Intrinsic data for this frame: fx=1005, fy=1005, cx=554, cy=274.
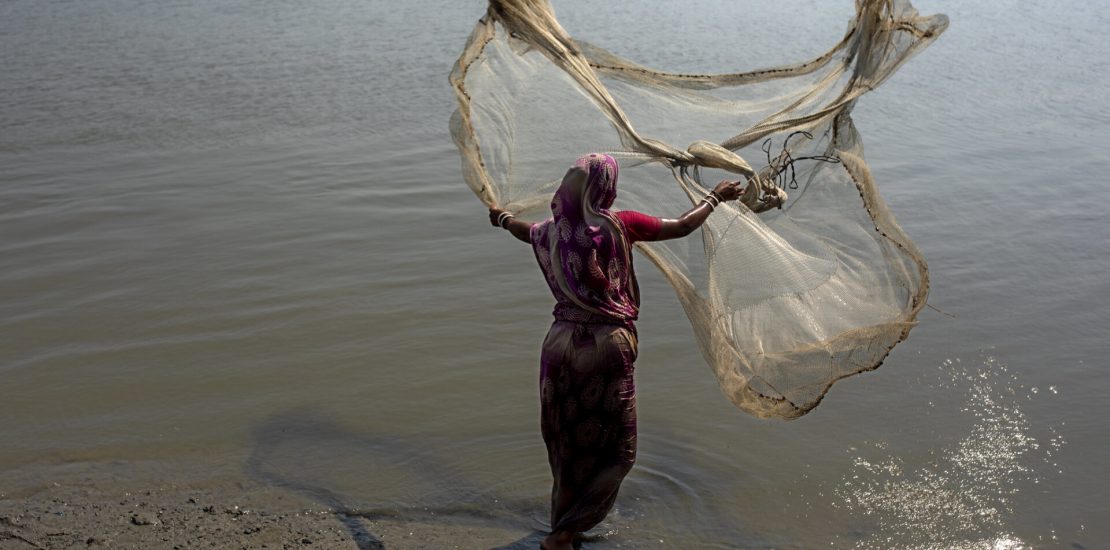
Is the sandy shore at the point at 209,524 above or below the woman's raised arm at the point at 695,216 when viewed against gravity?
below

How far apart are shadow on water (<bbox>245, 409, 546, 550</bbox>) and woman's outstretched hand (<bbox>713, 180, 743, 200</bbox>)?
143 cm

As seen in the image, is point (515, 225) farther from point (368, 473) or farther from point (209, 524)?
point (209, 524)

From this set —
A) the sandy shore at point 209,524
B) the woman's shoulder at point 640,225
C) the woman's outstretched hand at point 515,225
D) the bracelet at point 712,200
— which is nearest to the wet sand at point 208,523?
the sandy shore at point 209,524

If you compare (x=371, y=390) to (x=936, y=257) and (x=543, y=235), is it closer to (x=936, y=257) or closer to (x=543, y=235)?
(x=543, y=235)

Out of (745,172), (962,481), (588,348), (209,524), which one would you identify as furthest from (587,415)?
(962,481)

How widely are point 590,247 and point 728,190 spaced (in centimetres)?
55

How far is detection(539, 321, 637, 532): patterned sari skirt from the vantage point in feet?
10.9

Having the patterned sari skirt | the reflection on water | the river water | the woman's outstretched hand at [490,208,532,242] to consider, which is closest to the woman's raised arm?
the patterned sari skirt

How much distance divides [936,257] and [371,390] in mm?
4039

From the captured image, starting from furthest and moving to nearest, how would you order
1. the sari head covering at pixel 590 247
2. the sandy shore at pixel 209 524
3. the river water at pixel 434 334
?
the river water at pixel 434 334
the sandy shore at pixel 209 524
the sari head covering at pixel 590 247

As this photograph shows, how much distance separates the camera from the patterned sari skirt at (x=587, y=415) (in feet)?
10.9

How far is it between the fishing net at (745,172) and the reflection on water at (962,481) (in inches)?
31.9

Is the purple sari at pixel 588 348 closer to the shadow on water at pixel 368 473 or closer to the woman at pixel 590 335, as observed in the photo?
the woman at pixel 590 335

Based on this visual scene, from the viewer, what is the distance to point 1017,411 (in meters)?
4.94
